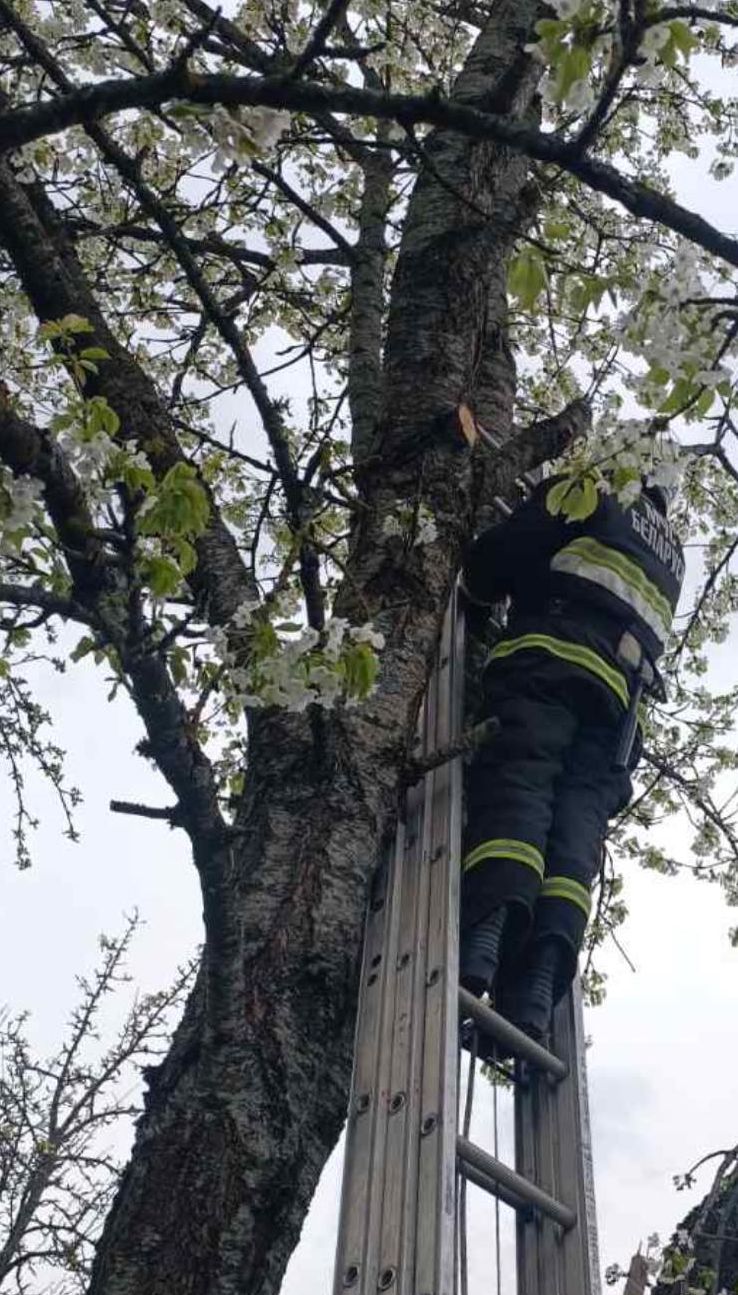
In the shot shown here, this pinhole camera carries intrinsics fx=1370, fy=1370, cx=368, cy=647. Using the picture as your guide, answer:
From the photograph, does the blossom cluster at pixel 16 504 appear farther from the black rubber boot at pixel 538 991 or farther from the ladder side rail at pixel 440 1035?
the black rubber boot at pixel 538 991

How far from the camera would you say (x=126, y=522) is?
2.07 m

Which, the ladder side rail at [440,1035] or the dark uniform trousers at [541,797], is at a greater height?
the dark uniform trousers at [541,797]

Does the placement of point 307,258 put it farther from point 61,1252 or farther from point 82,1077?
point 82,1077

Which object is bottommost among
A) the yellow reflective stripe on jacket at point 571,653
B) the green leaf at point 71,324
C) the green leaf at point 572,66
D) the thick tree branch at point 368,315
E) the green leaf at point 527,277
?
the green leaf at point 71,324

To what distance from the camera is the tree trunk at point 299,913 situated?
2.15m

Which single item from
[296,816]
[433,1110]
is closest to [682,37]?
[296,816]

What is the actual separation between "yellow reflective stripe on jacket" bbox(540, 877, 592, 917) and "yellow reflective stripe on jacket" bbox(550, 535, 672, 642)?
2.71 feet

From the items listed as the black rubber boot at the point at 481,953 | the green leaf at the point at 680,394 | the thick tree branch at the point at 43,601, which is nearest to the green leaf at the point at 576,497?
the green leaf at the point at 680,394

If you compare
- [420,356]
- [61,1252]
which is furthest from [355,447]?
[61,1252]

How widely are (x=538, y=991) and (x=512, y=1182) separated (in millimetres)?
556

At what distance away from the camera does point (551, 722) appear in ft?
11.8

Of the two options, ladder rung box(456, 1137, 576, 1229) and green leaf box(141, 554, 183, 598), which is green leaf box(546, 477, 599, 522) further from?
ladder rung box(456, 1137, 576, 1229)

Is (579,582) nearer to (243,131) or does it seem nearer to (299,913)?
(299,913)

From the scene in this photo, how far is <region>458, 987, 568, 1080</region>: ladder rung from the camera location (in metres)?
3.00
